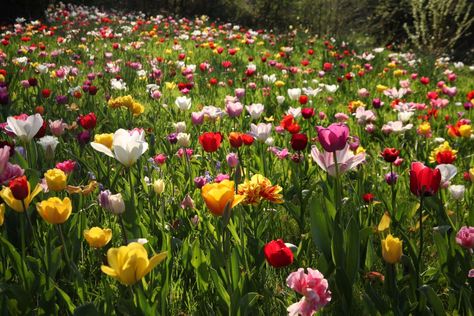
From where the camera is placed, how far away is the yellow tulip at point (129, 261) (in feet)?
3.04

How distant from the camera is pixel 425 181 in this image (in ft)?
4.17

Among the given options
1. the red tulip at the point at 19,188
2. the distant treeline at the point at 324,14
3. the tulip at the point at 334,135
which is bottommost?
the distant treeline at the point at 324,14

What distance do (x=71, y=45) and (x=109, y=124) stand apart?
3866mm

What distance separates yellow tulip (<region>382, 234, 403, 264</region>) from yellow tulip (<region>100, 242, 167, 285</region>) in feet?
1.93

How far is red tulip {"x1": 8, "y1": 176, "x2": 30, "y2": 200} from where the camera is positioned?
3.82 feet

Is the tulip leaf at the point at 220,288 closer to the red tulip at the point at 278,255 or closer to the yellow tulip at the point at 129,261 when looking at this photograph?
the red tulip at the point at 278,255

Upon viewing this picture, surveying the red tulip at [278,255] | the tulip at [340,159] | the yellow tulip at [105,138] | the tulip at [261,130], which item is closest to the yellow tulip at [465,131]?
the tulip at [261,130]

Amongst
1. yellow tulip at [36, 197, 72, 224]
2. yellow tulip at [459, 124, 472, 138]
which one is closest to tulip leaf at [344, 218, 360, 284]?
yellow tulip at [36, 197, 72, 224]

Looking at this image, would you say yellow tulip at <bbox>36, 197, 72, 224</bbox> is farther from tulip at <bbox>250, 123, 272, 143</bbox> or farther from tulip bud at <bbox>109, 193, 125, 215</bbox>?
tulip at <bbox>250, 123, 272, 143</bbox>

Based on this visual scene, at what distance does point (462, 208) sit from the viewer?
2064mm

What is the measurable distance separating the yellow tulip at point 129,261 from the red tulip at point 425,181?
0.81 meters

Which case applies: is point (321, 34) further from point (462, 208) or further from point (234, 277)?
point (234, 277)

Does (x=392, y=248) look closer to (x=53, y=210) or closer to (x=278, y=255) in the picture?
(x=278, y=255)

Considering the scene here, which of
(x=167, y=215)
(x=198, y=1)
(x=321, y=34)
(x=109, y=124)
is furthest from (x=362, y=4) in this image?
(x=167, y=215)
